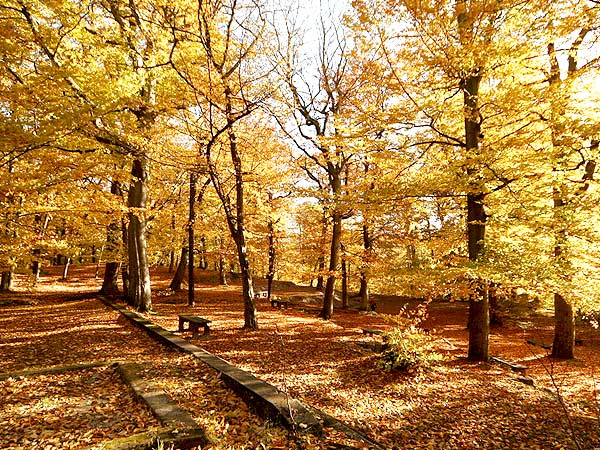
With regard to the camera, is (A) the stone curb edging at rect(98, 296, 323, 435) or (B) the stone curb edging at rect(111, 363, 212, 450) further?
(A) the stone curb edging at rect(98, 296, 323, 435)

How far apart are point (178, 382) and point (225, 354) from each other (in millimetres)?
2578

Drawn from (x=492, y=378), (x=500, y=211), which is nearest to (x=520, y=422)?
(x=492, y=378)

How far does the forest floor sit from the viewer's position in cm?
453

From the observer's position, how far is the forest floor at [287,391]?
4.53 meters

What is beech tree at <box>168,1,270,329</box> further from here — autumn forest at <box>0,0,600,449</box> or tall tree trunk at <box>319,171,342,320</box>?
tall tree trunk at <box>319,171,342,320</box>

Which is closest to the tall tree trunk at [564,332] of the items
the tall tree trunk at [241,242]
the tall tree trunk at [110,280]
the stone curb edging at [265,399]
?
the tall tree trunk at [241,242]

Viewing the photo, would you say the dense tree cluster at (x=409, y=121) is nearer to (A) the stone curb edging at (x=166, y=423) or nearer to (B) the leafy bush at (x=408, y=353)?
(B) the leafy bush at (x=408, y=353)

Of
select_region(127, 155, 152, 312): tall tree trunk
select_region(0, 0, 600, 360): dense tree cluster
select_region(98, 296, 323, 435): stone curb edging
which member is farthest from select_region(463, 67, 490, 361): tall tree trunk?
select_region(127, 155, 152, 312): tall tree trunk

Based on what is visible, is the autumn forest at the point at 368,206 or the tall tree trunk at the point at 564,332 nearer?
the autumn forest at the point at 368,206

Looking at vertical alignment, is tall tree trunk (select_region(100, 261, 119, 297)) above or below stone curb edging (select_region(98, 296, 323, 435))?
above

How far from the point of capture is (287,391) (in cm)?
650

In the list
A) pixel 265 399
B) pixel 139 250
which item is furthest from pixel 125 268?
pixel 265 399

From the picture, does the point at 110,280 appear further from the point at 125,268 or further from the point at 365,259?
the point at 365,259

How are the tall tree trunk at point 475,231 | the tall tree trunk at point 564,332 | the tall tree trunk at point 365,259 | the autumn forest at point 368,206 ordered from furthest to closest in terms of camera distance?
the tall tree trunk at point 365,259, the tall tree trunk at point 564,332, the tall tree trunk at point 475,231, the autumn forest at point 368,206
